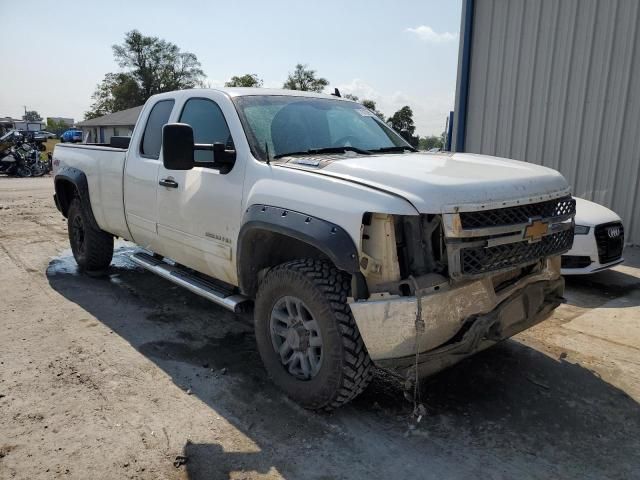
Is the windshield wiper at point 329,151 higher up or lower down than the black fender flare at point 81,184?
higher up

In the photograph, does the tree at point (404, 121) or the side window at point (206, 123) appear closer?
the side window at point (206, 123)

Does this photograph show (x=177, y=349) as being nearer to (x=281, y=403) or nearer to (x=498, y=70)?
(x=281, y=403)

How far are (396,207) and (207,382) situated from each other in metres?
1.88

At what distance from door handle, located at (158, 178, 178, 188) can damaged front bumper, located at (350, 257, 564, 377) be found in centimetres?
210

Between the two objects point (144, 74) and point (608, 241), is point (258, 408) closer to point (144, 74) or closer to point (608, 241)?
point (608, 241)

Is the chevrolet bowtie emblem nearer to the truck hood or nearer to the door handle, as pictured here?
the truck hood

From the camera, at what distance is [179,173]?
4.14 metres

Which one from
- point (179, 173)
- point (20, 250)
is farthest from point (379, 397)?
point (20, 250)

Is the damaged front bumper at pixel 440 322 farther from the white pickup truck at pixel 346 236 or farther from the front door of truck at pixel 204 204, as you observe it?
the front door of truck at pixel 204 204

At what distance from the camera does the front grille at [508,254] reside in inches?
106

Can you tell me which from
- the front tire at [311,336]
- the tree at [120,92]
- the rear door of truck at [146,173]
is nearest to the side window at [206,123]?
the rear door of truck at [146,173]

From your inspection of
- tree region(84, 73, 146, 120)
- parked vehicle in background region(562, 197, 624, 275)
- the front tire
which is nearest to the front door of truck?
the front tire

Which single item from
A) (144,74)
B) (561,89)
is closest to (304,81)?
(144,74)

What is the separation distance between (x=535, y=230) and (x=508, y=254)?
243 mm
